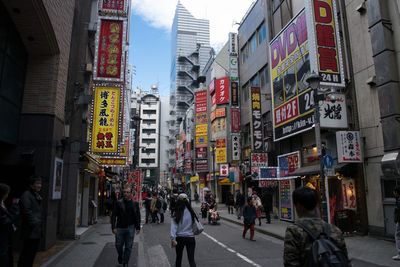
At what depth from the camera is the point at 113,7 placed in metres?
18.1

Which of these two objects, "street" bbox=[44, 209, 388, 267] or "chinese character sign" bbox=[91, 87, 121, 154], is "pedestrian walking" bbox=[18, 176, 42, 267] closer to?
"street" bbox=[44, 209, 388, 267]

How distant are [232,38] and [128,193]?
2931cm

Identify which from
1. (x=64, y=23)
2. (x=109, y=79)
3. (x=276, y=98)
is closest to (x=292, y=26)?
(x=276, y=98)

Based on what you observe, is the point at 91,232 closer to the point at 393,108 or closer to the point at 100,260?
the point at 100,260

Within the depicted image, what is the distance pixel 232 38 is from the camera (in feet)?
118

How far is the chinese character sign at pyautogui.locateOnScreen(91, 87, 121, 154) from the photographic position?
18.7m

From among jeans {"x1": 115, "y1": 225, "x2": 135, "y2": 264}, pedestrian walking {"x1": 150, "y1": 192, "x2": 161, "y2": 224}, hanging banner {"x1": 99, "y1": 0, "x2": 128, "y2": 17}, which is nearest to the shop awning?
pedestrian walking {"x1": 150, "y1": 192, "x2": 161, "y2": 224}

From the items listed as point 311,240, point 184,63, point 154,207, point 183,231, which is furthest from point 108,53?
point 184,63

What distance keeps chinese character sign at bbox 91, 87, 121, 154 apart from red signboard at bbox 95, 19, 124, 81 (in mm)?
1976

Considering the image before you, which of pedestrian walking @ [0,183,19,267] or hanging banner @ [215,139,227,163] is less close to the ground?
hanging banner @ [215,139,227,163]

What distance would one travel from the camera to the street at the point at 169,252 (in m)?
10.1

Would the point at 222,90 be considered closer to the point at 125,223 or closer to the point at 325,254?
the point at 125,223

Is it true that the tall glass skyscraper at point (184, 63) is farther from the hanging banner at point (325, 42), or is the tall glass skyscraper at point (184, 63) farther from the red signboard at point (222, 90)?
the hanging banner at point (325, 42)

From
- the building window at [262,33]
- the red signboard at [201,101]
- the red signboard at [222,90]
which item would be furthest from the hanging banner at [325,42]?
the red signboard at [201,101]
